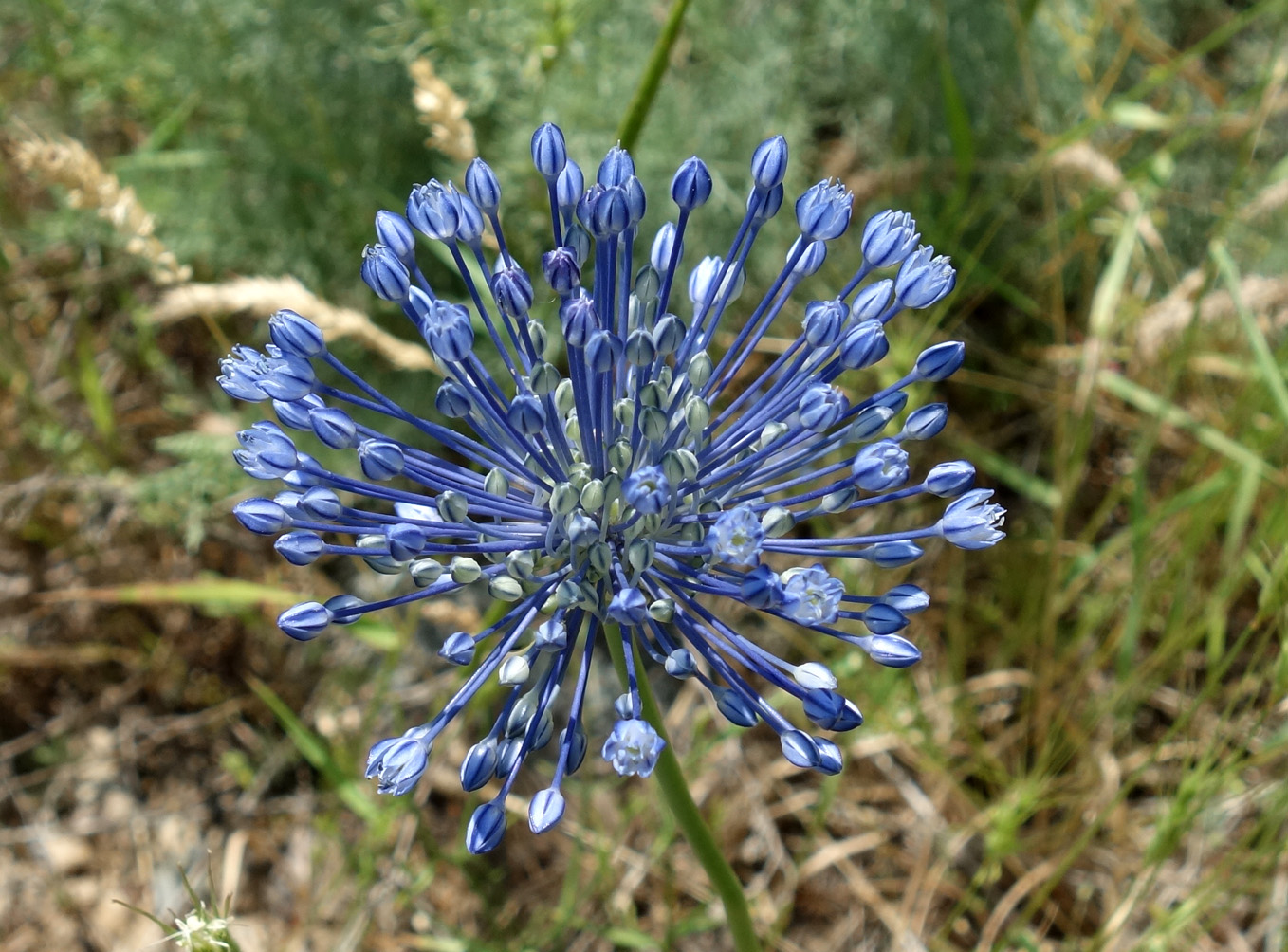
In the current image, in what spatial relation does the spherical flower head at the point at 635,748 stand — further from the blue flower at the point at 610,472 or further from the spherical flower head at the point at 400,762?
→ the spherical flower head at the point at 400,762

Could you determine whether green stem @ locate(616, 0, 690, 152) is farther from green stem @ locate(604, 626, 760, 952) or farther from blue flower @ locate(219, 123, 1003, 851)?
green stem @ locate(604, 626, 760, 952)

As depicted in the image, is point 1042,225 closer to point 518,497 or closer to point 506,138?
point 506,138

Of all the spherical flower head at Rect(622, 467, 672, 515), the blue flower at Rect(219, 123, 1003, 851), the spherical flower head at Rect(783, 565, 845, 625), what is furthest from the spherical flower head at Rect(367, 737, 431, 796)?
the spherical flower head at Rect(783, 565, 845, 625)

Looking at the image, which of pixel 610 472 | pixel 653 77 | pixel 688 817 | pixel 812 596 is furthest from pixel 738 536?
pixel 653 77

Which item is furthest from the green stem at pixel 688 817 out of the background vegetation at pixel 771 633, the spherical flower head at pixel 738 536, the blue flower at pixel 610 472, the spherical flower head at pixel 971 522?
the background vegetation at pixel 771 633

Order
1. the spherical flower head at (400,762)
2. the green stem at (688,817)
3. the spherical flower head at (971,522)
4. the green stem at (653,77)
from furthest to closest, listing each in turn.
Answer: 1. the green stem at (653,77)
2. the green stem at (688,817)
3. the spherical flower head at (971,522)
4. the spherical flower head at (400,762)

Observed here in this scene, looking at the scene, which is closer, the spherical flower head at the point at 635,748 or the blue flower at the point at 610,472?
the spherical flower head at the point at 635,748

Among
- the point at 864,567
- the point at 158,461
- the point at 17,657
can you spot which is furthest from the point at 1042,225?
the point at 17,657
